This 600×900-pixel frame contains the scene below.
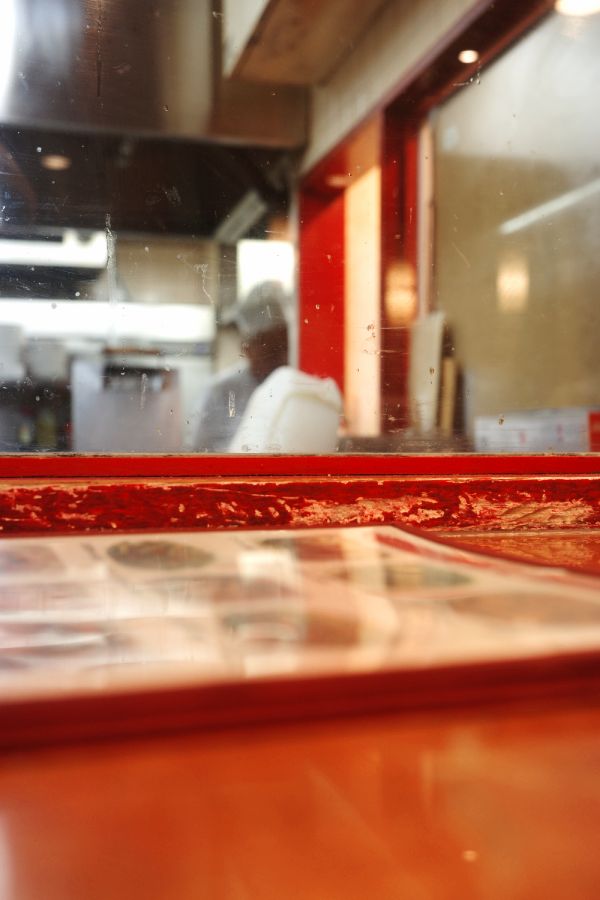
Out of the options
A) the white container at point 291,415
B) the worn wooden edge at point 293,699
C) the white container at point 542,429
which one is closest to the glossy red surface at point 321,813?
the worn wooden edge at point 293,699

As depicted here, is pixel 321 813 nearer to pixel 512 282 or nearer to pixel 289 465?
pixel 289 465

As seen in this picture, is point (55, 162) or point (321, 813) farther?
point (55, 162)

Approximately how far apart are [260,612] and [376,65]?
1.69m

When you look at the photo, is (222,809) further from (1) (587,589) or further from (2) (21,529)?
(2) (21,529)

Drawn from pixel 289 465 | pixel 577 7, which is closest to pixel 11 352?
pixel 289 465

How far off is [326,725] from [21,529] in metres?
0.70

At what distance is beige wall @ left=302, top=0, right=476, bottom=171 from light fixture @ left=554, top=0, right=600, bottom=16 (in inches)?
8.3

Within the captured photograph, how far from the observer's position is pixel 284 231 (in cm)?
159

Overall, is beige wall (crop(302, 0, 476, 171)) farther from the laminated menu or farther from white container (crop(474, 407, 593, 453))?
the laminated menu

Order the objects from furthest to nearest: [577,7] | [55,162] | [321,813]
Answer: [577,7] → [55,162] → [321,813]

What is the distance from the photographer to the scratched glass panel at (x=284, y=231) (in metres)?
1.31

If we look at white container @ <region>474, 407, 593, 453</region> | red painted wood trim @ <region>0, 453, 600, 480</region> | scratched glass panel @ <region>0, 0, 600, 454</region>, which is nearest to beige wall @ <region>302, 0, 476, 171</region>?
scratched glass panel @ <region>0, 0, 600, 454</region>

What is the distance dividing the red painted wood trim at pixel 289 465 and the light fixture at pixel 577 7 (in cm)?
116

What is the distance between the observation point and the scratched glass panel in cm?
131
